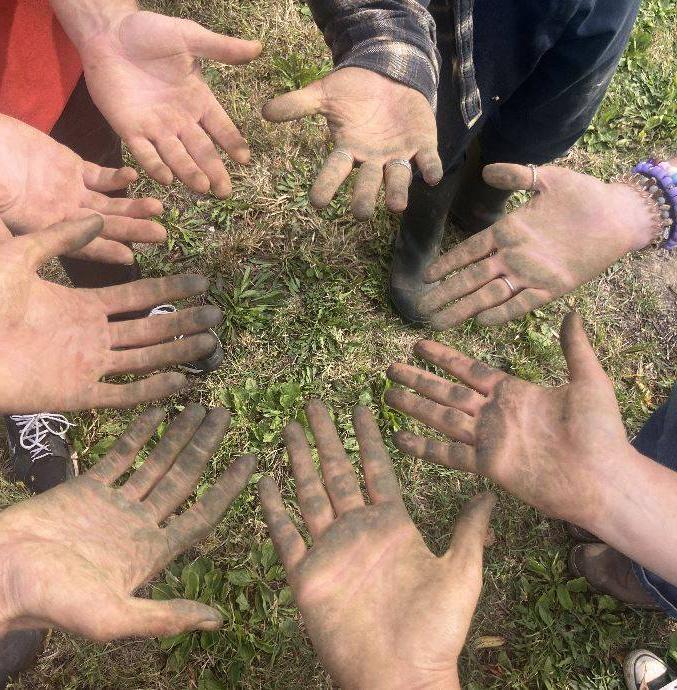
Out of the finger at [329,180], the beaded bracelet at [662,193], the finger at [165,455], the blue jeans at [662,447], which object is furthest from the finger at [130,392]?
the beaded bracelet at [662,193]

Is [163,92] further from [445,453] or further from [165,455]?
[445,453]

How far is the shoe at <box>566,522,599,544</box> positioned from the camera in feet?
8.56

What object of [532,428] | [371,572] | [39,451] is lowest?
[39,451]

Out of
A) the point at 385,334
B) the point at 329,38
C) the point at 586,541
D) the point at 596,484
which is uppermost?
the point at 329,38

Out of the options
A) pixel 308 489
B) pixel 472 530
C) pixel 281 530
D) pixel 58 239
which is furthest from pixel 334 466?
pixel 58 239

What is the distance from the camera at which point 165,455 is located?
185 centimetres

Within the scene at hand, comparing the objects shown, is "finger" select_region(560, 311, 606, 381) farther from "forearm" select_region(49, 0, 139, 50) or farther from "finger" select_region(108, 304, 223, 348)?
"forearm" select_region(49, 0, 139, 50)

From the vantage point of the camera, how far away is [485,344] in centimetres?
293

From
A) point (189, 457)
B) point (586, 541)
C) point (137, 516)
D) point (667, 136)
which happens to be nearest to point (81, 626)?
point (137, 516)

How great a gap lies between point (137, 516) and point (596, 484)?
1.38 meters

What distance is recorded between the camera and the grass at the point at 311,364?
8.05 feet

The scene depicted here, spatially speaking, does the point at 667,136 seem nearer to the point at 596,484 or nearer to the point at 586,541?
the point at 586,541

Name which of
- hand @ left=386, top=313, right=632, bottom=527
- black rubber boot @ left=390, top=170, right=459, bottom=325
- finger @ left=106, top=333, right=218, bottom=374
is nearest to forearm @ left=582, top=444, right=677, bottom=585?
hand @ left=386, top=313, right=632, bottom=527

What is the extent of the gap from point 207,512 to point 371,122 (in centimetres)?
131
